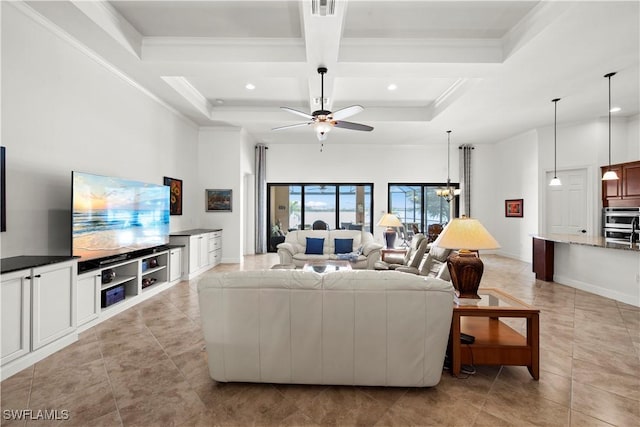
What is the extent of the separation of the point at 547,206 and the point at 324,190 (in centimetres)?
571

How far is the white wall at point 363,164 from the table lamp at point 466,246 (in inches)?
252

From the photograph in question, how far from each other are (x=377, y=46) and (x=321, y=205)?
5.62m

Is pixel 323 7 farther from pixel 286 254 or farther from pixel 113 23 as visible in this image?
pixel 286 254

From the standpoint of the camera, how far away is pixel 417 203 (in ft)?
29.9

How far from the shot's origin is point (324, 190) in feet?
29.7

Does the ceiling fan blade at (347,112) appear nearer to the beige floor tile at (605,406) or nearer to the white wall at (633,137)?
the beige floor tile at (605,406)

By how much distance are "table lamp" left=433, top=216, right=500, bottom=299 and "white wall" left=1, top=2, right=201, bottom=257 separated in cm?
400

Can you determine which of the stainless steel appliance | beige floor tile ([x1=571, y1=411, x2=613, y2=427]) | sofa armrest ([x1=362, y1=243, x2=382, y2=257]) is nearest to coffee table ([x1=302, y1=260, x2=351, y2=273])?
sofa armrest ([x1=362, y1=243, x2=382, y2=257])

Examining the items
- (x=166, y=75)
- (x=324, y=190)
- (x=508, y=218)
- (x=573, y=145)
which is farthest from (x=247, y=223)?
(x=573, y=145)

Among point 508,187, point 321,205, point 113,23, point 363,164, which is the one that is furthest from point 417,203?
point 113,23

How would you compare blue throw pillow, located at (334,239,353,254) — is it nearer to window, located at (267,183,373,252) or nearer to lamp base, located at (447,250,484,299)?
window, located at (267,183,373,252)

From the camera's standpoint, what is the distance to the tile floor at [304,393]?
6.13 feet

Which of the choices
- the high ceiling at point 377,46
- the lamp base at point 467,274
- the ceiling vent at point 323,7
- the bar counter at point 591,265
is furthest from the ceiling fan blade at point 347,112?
the bar counter at point 591,265

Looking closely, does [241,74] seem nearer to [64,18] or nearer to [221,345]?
[64,18]
